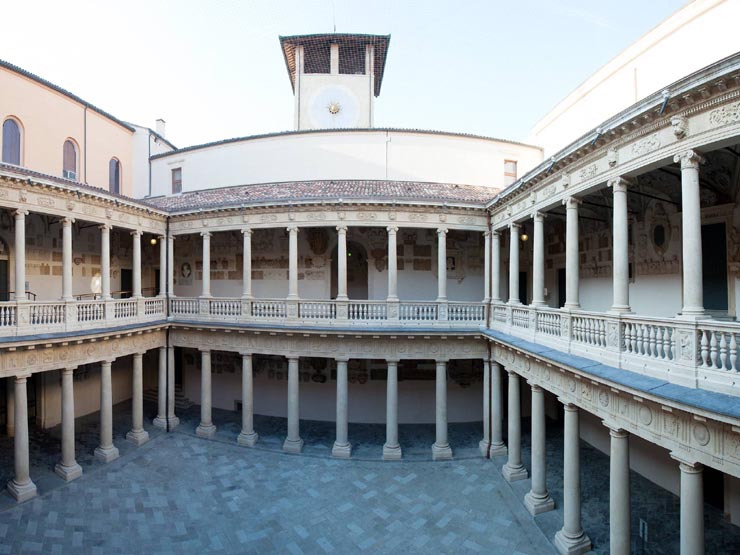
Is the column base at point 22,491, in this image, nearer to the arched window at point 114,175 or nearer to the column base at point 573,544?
the arched window at point 114,175

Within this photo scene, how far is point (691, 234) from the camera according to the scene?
635 cm

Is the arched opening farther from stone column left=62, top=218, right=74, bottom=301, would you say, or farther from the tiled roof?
stone column left=62, top=218, right=74, bottom=301

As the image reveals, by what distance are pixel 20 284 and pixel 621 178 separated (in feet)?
50.6

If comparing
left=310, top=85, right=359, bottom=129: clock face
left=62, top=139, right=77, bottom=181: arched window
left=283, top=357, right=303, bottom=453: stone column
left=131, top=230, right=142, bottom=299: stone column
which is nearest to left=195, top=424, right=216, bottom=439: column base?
left=283, top=357, right=303, bottom=453: stone column

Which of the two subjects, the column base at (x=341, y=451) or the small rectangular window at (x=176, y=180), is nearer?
the column base at (x=341, y=451)

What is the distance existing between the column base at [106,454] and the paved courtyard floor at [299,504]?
28cm

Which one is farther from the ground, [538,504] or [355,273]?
[355,273]

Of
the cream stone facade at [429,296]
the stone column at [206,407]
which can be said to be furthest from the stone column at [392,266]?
the stone column at [206,407]

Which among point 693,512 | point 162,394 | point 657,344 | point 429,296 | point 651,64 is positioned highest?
point 651,64

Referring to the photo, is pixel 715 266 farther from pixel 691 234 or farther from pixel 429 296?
pixel 429 296

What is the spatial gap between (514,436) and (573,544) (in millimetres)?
3593

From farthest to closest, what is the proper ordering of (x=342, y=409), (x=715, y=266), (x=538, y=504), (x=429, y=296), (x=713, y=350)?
(x=429, y=296), (x=342, y=409), (x=538, y=504), (x=715, y=266), (x=713, y=350)

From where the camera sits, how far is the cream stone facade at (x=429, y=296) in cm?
649

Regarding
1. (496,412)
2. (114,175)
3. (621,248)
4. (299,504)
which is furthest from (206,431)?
(621,248)
